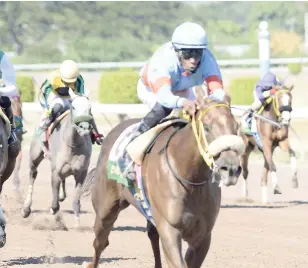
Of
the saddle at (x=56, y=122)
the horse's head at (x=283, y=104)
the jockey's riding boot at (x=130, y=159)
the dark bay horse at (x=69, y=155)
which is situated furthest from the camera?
the horse's head at (x=283, y=104)

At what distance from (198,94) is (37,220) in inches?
238

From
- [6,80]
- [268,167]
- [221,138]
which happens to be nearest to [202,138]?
[221,138]

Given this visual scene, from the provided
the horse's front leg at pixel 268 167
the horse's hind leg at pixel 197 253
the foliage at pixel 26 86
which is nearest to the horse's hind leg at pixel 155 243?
the horse's hind leg at pixel 197 253

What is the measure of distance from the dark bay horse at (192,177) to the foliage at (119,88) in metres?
17.6

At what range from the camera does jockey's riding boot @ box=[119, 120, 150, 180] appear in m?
7.90

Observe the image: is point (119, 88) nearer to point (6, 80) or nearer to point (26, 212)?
point (26, 212)

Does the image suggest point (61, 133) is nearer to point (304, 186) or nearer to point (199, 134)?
point (304, 186)

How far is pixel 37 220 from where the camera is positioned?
501 inches

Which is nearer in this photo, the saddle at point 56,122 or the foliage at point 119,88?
the saddle at point 56,122

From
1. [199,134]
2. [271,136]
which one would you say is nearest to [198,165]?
[199,134]

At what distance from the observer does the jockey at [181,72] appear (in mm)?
7281

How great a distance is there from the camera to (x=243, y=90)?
23422 millimetres

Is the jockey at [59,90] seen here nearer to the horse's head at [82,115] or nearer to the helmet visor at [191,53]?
the horse's head at [82,115]

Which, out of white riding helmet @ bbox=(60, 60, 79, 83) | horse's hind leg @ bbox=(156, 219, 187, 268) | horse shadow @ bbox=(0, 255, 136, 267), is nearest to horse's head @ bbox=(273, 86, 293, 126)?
white riding helmet @ bbox=(60, 60, 79, 83)
